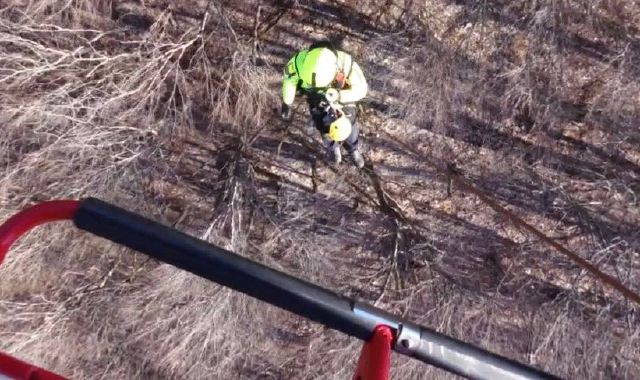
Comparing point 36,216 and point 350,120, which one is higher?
point 350,120

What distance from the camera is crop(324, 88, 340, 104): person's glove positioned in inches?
130

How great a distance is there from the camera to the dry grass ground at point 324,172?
3.90m

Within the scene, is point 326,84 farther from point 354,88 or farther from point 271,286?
point 271,286

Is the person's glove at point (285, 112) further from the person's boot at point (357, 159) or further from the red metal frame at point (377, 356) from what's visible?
the red metal frame at point (377, 356)

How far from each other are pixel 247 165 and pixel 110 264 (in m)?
1.06

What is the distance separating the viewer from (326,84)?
3.28m

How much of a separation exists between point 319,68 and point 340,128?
13.1 inches

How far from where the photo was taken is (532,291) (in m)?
4.06

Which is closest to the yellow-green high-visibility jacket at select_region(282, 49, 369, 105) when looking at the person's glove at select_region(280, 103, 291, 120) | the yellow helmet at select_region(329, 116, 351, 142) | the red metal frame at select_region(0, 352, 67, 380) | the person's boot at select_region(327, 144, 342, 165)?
the yellow helmet at select_region(329, 116, 351, 142)

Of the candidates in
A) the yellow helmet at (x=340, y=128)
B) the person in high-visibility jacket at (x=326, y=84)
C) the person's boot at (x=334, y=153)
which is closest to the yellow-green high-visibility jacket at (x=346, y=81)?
the person in high-visibility jacket at (x=326, y=84)

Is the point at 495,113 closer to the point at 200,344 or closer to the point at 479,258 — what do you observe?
the point at 479,258

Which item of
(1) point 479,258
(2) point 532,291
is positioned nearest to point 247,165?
(1) point 479,258

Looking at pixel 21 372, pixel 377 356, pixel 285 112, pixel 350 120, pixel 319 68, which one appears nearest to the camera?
pixel 21 372

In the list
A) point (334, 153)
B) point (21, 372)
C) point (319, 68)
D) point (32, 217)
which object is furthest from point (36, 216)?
point (334, 153)
